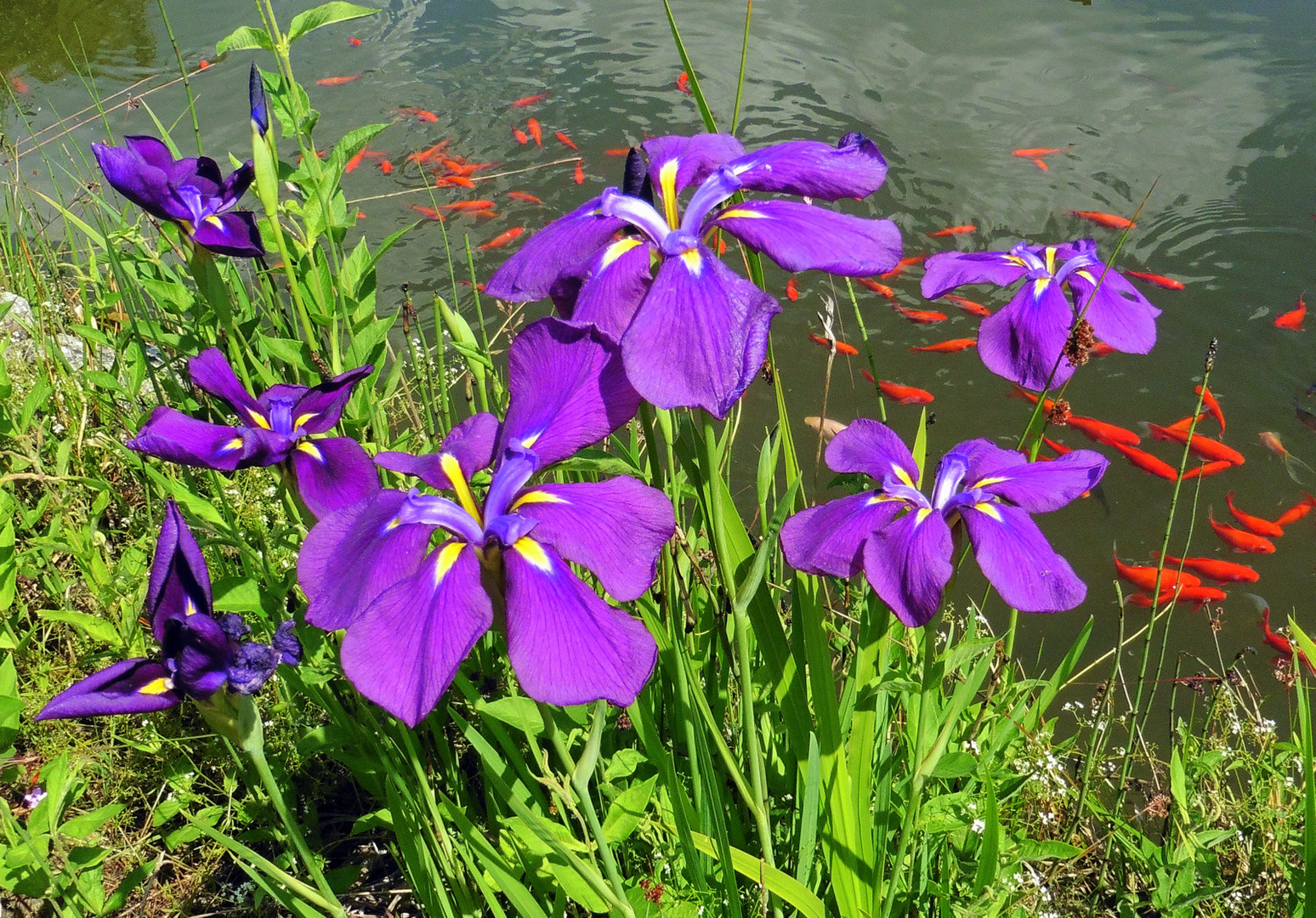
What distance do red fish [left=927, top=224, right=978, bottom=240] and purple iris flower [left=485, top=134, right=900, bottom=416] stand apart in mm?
4468

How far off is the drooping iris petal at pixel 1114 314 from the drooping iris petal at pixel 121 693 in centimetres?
153

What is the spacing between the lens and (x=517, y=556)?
1091mm

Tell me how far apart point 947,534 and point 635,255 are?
23.5 inches

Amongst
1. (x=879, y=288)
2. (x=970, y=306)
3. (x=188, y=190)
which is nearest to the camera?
(x=188, y=190)

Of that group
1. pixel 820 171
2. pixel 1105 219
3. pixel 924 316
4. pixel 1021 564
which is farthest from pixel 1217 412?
pixel 820 171

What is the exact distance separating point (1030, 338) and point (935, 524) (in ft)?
1.48

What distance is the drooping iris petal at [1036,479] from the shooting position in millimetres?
1422

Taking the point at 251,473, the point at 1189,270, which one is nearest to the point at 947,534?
the point at 251,473

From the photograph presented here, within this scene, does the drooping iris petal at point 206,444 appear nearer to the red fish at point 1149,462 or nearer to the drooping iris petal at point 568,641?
the drooping iris petal at point 568,641

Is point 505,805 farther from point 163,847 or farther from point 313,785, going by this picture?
point 163,847

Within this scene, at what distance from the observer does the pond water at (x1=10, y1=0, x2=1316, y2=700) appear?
4523 mm

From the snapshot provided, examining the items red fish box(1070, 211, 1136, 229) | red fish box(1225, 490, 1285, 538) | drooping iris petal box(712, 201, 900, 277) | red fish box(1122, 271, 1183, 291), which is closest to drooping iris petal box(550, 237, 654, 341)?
drooping iris petal box(712, 201, 900, 277)

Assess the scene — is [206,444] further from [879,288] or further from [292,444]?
[879,288]

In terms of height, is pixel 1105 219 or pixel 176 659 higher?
pixel 176 659
